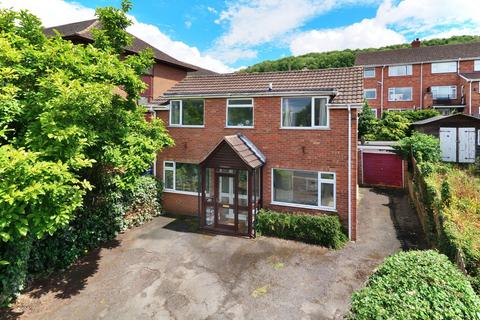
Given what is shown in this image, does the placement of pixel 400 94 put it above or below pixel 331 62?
below

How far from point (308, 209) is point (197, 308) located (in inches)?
224

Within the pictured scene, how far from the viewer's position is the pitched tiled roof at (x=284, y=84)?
1061 cm

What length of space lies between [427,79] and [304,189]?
3632 cm

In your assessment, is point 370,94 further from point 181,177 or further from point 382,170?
point 181,177

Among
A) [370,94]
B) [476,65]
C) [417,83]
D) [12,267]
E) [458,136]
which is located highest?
[476,65]

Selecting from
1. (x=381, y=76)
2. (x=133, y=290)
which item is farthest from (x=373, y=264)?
(x=381, y=76)

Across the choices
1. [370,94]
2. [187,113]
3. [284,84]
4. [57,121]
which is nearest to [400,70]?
[370,94]

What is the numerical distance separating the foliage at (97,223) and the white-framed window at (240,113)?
4.82 meters

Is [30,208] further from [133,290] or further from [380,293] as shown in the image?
[380,293]

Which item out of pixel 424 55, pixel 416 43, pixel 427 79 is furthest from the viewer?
pixel 416 43

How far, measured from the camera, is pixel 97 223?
9852 millimetres

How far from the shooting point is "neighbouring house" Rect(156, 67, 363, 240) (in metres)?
10.2

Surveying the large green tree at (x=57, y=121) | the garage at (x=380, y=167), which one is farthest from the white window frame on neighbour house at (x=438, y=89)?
the large green tree at (x=57, y=121)

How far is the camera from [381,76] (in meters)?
38.4
